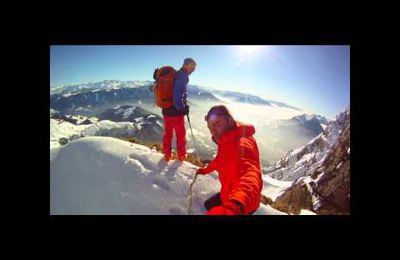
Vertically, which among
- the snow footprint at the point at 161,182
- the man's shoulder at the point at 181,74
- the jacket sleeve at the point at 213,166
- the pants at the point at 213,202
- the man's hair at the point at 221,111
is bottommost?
the pants at the point at 213,202

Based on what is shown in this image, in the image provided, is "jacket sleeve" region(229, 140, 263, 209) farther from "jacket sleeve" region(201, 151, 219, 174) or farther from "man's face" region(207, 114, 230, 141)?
"jacket sleeve" region(201, 151, 219, 174)

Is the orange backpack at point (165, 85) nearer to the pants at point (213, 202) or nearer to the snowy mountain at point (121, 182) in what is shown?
the snowy mountain at point (121, 182)

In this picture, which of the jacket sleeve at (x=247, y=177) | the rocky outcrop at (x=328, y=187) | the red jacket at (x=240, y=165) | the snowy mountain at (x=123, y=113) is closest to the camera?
the jacket sleeve at (x=247, y=177)

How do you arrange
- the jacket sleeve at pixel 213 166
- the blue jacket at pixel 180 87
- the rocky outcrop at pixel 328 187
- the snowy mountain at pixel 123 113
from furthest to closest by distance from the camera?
the snowy mountain at pixel 123 113 → the rocky outcrop at pixel 328 187 → the blue jacket at pixel 180 87 → the jacket sleeve at pixel 213 166

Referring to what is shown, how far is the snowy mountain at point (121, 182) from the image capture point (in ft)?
13.2

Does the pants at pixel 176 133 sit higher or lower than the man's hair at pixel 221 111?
lower

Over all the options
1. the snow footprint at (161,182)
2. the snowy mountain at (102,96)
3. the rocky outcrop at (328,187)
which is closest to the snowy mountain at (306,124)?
the rocky outcrop at (328,187)

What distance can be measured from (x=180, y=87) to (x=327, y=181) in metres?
2.43

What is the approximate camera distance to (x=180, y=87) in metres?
4.16
